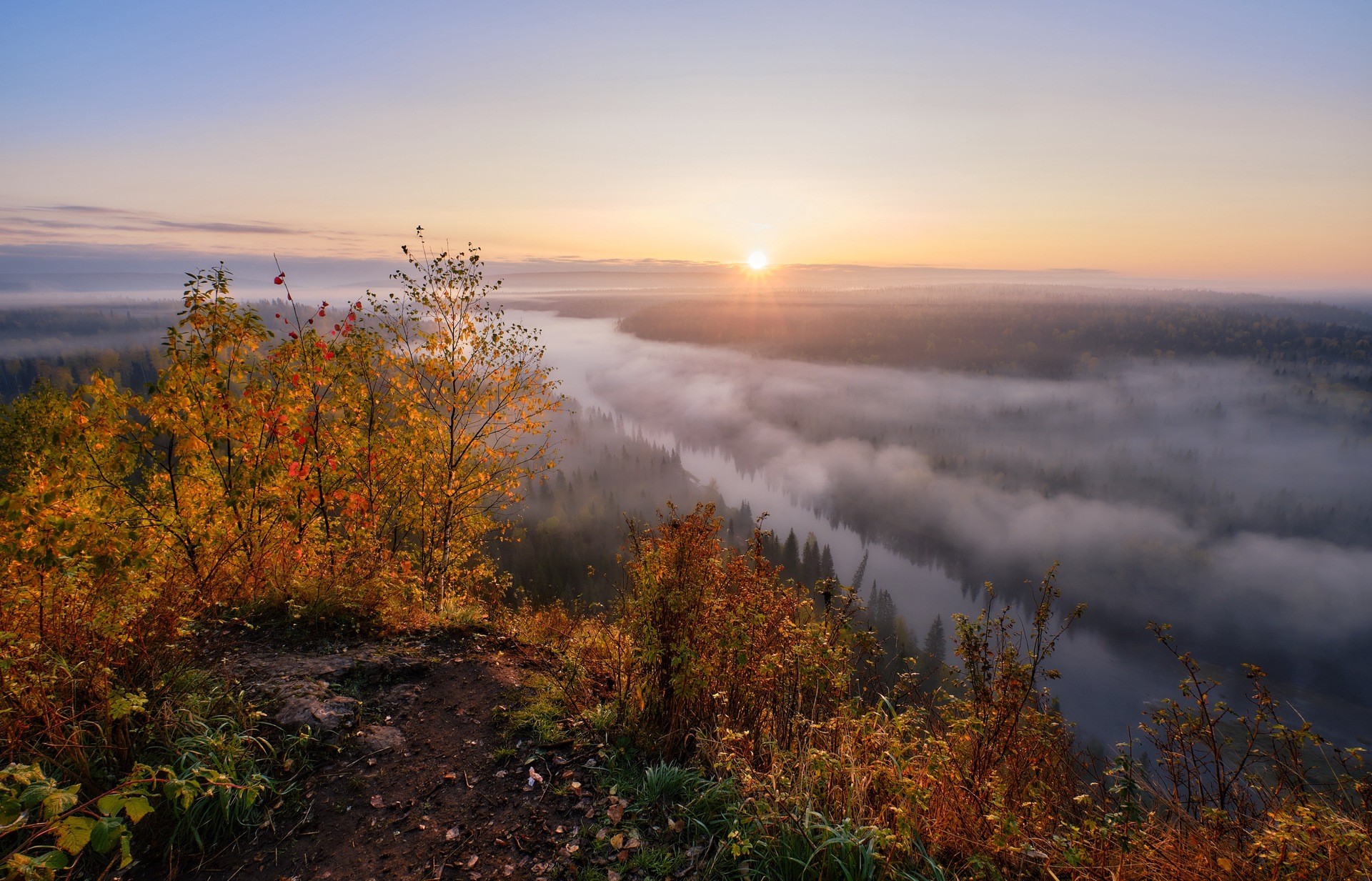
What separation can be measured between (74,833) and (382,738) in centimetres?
414

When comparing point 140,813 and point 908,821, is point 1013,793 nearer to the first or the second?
point 908,821

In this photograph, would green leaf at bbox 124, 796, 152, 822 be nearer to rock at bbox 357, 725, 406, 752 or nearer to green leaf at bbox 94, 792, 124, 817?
green leaf at bbox 94, 792, 124, 817

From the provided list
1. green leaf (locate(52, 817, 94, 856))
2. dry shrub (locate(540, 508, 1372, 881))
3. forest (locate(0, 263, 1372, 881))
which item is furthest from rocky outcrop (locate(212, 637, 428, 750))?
green leaf (locate(52, 817, 94, 856))

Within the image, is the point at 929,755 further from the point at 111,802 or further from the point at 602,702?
the point at 111,802

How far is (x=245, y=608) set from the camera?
8.26 m

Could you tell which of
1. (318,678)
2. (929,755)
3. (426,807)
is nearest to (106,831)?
(426,807)

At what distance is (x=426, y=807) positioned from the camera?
5.55 metres

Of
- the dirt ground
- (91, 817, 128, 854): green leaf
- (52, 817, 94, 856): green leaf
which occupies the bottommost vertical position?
the dirt ground

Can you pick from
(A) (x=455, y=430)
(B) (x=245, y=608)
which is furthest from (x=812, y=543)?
(B) (x=245, y=608)

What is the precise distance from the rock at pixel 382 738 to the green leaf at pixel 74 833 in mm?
3878

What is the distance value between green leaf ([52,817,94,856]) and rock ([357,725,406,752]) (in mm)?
3878

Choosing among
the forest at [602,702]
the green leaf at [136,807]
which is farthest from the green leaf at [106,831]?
the green leaf at [136,807]

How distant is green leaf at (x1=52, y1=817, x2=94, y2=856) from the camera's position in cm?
256

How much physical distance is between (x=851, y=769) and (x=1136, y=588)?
237548 millimetres
